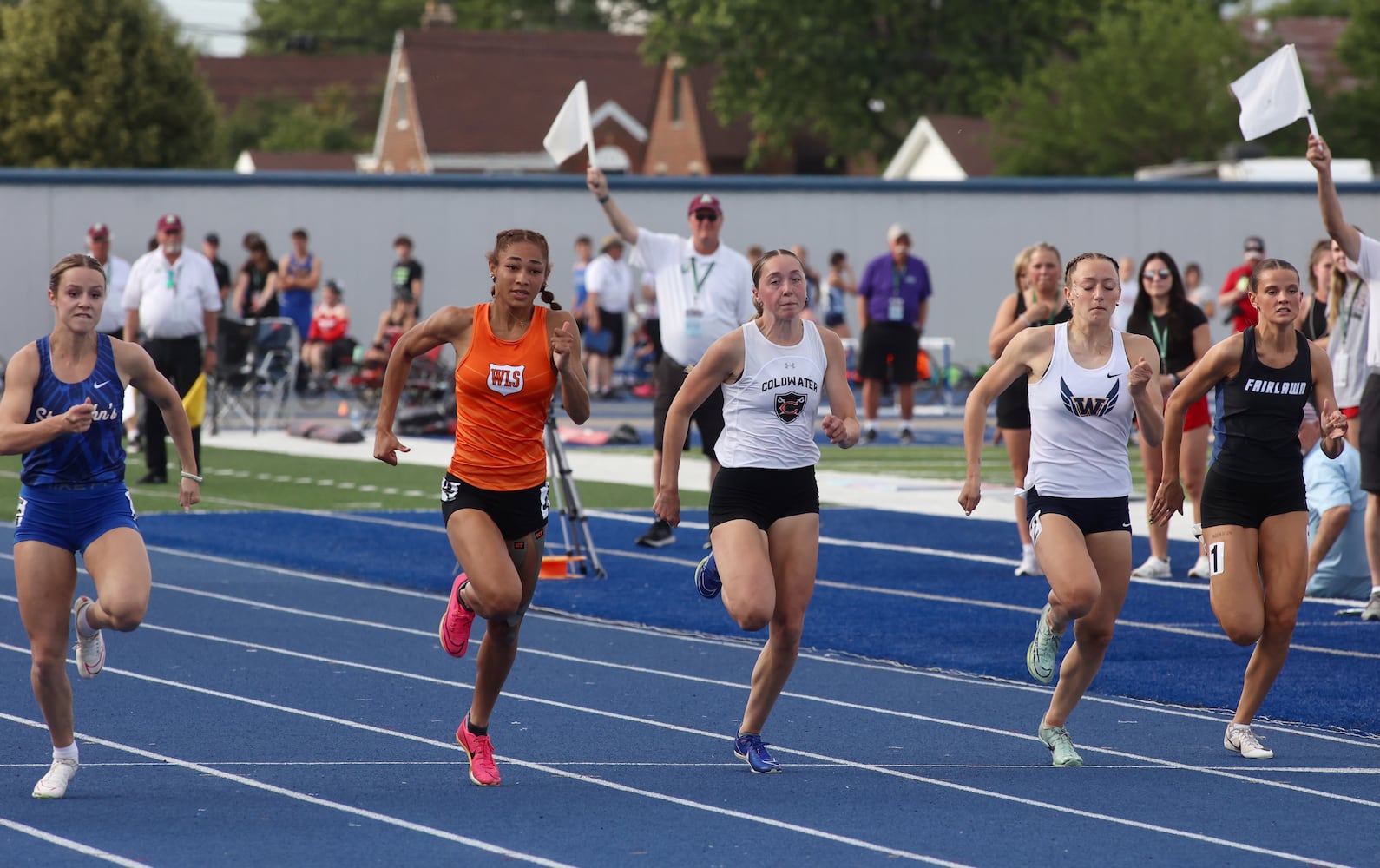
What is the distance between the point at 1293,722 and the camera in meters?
8.02

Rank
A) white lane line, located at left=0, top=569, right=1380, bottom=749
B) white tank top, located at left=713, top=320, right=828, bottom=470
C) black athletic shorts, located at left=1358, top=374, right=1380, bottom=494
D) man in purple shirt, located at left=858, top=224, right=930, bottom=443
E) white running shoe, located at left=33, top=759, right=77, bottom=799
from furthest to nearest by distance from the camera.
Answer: man in purple shirt, located at left=858, top=224, right=930, bottom=443 → black athletic shorts, located at left=1358, top=374, right=1380, bottom=494 → white lane line, located at left=0, top=569, right=1380, bottom=749 → white tank top, located at left=713, top=320, right=828, bottom=470 → white running shoe, located at left=33, top=759, right=77, bottom=799

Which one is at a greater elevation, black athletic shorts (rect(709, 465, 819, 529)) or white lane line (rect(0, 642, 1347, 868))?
black athletic shorts (rect(709, 465, 819, 529))

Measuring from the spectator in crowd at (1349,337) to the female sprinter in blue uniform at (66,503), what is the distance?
6584 millimetres

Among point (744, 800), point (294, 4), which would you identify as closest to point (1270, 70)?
point (744, 800)

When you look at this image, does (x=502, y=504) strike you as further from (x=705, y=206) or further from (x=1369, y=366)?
(x=705, y=206)

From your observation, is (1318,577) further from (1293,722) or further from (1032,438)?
(1032,438)

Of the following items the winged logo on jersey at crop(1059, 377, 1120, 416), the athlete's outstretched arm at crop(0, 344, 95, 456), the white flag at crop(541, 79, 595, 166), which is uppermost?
the white flag at crop(541, 79, 595, 166)

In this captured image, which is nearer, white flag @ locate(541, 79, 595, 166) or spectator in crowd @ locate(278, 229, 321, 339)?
white flag @ locate(541, 79, 595, 166)

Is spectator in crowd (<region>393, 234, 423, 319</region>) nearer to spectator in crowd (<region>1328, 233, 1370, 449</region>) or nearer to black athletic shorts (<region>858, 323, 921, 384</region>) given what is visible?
black athletic shorts (<region>858, 323, 921, 384</region>)


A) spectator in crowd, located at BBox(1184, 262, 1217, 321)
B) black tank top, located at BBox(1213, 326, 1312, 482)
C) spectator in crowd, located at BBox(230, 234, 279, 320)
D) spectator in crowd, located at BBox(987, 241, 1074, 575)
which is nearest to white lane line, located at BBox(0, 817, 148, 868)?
black tank top, located at BBox(1213, 326, 1312, 482)

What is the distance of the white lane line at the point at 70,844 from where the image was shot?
5582 millimetres

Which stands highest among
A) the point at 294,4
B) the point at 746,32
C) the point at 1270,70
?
the point at 294,4

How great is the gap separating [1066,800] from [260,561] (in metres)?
7.67

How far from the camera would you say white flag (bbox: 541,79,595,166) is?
10758mm
